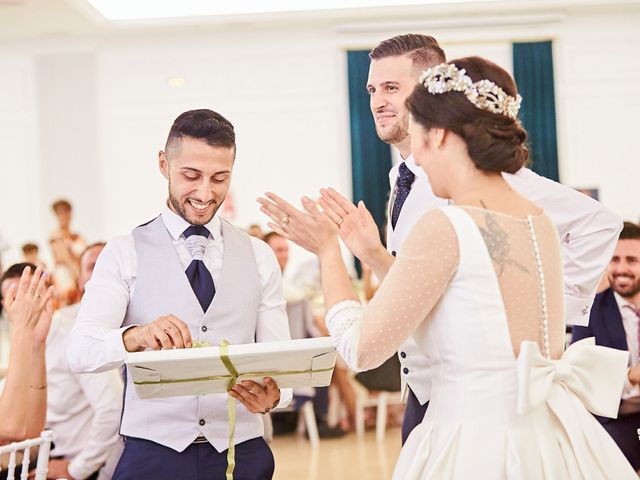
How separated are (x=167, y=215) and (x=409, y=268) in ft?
3.04

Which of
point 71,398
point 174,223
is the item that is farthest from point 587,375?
point 71,398

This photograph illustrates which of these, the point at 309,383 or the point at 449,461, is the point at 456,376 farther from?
the point at 309,383

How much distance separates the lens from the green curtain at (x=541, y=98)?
432 inches

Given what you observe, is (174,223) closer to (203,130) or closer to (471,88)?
(203,130)

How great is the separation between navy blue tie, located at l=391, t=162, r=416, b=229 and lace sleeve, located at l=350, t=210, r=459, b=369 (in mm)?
798

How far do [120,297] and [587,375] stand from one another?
3.88ft

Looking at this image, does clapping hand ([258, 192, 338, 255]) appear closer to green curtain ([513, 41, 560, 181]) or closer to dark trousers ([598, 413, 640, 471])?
dark trousers ([598, 413, 640, 471])

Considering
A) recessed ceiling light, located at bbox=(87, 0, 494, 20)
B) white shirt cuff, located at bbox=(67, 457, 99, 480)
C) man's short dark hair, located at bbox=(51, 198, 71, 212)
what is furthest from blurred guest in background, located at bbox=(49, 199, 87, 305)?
white shirt cuff, located at bbox=(67, 457, 99, 480)

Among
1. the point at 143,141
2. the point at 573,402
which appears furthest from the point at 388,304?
the point at 143,141

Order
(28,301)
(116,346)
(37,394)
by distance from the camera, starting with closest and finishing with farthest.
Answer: (116,346) → (28,301) → (37,394)

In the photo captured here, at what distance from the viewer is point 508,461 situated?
184 cm

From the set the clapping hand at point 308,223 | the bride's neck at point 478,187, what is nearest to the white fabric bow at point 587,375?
the bride's neck at point 478,187

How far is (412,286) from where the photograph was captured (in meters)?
1.80

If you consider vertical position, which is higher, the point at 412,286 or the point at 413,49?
the point at 413,49
